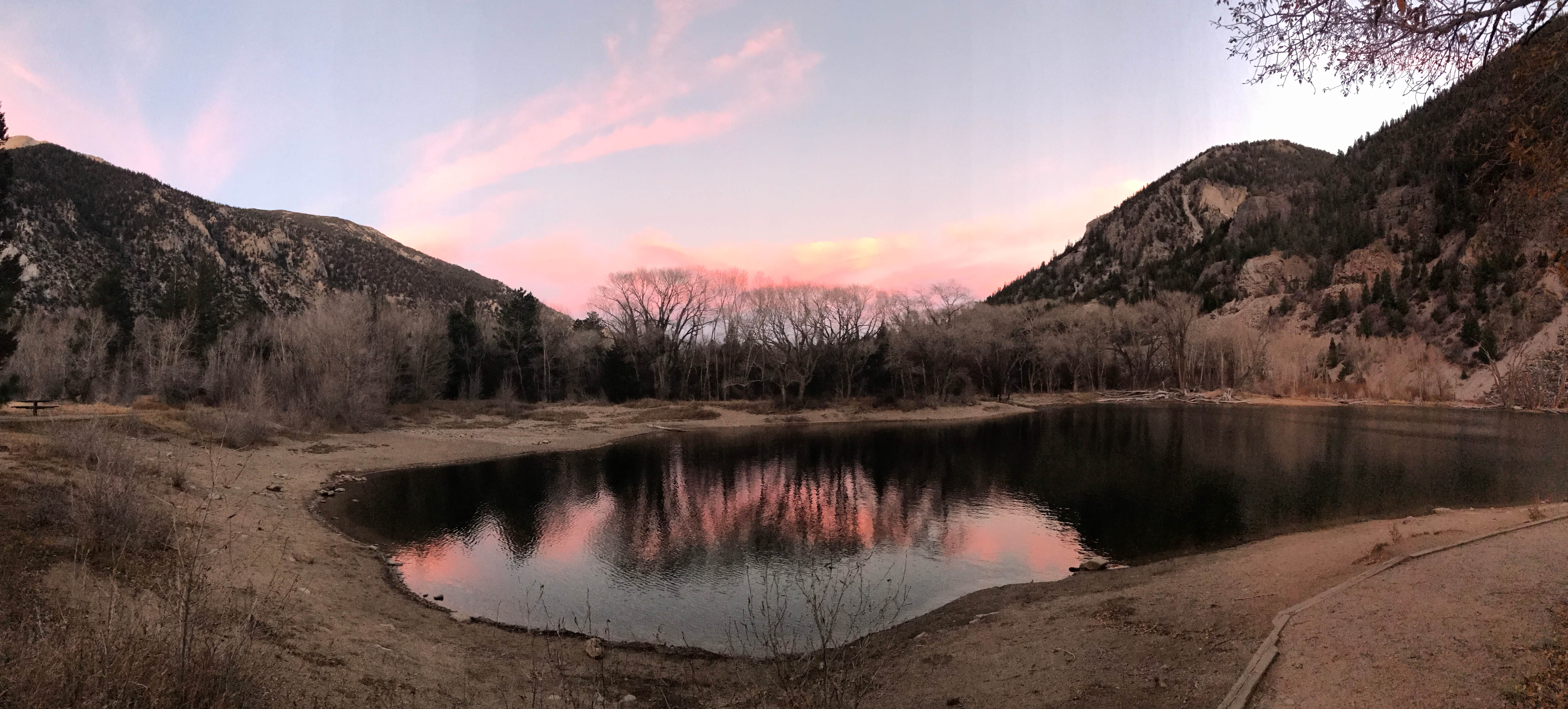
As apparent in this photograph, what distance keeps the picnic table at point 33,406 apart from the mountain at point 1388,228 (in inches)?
1487

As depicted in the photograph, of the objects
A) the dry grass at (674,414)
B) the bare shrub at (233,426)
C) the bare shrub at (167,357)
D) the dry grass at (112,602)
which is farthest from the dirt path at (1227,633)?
the bare shrub at (167,357)

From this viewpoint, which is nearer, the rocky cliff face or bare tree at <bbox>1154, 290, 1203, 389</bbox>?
bare tree at <bbox>1154, 290, 1203, 389</bbox>

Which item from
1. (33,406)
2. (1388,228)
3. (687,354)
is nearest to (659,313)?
(687,354)

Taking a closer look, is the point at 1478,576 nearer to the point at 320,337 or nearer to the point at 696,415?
the point at 696,415

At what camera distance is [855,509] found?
23484 mm

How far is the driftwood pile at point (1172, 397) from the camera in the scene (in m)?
75.3

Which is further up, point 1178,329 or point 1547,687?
point 1178,329

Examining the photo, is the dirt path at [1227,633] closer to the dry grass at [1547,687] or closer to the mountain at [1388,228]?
the dry grass at [1547,687]

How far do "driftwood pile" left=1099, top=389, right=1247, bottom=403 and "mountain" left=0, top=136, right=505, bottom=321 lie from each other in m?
86.6

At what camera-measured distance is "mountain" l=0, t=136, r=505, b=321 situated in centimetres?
6662

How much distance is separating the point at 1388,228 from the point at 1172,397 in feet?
180

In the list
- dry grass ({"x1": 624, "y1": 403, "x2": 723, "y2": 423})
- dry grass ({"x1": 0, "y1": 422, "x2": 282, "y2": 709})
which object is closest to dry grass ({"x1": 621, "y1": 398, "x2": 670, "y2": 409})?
dry grass ({"x1": 624, "y1": 403, "x2": 723, "y2": 423})

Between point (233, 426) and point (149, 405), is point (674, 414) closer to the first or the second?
point (233, 426)

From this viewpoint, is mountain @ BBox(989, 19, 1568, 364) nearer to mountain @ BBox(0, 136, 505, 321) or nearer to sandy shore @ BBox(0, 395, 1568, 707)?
sandy shore @ BBox(0, 395, 1568, 707)
